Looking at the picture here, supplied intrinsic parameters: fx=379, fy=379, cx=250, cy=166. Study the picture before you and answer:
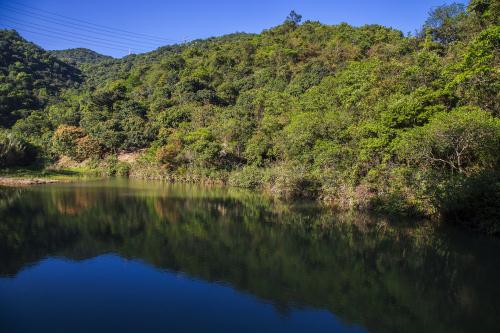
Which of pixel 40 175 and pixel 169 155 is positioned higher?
pixel 169 155

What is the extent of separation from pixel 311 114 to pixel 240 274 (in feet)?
100

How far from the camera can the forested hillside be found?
2416 centimetres

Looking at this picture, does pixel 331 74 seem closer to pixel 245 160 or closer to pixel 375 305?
pixel 245 160

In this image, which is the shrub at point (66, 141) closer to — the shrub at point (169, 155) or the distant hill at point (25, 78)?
the distant hill at point (25, 78)

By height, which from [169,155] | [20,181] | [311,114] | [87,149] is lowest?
[20,181]

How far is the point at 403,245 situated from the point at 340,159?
14093mm

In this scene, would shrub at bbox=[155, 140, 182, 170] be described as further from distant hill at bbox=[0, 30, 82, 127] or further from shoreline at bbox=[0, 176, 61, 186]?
distant hill at bbox=[0, 30, 82, 127]

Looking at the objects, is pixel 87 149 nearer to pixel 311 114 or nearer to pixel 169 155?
pixel 169 155

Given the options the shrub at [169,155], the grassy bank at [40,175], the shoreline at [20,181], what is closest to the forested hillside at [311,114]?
the shrub at [169,155]

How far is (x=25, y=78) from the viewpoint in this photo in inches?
3930

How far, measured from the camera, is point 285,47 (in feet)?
315

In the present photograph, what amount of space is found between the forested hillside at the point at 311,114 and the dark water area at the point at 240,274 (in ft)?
14.7

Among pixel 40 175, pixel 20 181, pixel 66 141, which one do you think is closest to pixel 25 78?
pixel 66 141

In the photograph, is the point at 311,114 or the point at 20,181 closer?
the point at 311,114
